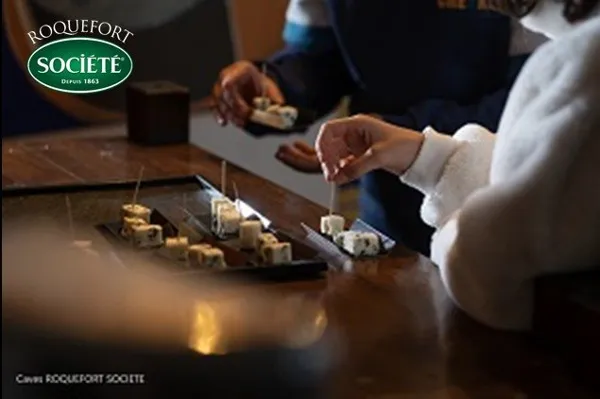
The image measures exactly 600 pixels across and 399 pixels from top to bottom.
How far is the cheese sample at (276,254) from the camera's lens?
A: 625mm

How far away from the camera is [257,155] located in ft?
2.59

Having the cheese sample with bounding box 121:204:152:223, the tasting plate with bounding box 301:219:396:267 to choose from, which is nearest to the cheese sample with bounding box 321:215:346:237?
the tasting plate with bounding box 301:219:396:267

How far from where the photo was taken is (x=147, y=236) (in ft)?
2.04

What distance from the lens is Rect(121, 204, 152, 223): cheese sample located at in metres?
0.65

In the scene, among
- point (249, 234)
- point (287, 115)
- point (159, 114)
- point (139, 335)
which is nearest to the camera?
point (139, 335)

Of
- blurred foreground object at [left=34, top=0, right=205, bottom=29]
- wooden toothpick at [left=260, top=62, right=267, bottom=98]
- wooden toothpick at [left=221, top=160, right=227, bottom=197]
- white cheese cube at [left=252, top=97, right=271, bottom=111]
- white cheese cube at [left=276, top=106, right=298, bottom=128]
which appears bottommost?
wooden toothpick at [left=221, top=160, right=227, bottom=197]

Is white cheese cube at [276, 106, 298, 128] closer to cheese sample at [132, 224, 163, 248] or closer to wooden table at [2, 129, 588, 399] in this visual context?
wooden table at [2, 129, 588, 399]

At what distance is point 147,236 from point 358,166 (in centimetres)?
12

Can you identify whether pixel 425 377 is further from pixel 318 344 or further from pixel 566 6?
pixel 566 6

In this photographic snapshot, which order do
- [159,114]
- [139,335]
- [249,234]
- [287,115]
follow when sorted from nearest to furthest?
1. [139,335]
2. [249,234]
3. [287,115]
4. [159,114]

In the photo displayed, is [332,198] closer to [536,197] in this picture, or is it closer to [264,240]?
[264,240]

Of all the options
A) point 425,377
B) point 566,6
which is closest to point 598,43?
point 566,6

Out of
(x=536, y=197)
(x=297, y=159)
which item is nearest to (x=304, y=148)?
(x=297, y=159)

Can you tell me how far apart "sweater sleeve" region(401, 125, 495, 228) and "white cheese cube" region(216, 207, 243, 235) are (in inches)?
4.1
